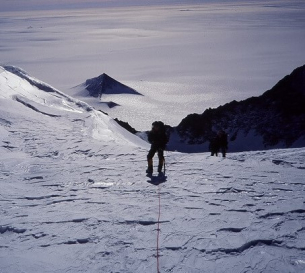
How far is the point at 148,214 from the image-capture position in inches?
299

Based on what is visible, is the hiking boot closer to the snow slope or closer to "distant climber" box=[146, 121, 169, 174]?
the snow slope

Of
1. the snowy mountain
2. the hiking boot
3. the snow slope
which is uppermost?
the snowy mountain

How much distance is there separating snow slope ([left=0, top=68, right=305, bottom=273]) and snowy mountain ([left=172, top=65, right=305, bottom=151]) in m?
56.0

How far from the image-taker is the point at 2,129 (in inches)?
672

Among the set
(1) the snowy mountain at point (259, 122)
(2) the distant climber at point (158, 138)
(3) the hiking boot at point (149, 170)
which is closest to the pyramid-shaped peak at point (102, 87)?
(1) the snowy mountain at point (259, 122)

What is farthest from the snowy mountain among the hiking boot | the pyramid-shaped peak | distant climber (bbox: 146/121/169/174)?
the pyramid-shaped peak

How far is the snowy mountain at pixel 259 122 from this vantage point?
64688 millimetres

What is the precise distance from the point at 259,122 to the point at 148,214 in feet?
220

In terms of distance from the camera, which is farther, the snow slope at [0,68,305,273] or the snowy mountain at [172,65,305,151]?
the snowy mountain at [172,65,305,151]

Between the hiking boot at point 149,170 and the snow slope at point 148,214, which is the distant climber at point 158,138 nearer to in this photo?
the hiking boot at point 149,170

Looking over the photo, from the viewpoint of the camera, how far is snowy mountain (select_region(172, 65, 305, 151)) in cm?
6469

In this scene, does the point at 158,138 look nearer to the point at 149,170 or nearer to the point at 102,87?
the point at 149,170

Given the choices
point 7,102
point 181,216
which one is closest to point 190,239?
point 181,216

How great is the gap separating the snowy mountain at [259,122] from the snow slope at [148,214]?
56035 millimetres
